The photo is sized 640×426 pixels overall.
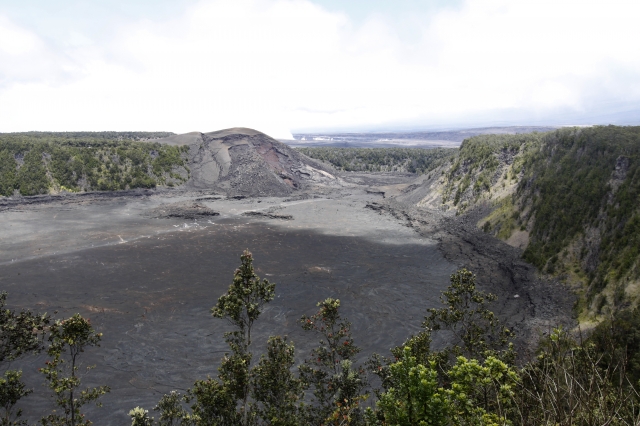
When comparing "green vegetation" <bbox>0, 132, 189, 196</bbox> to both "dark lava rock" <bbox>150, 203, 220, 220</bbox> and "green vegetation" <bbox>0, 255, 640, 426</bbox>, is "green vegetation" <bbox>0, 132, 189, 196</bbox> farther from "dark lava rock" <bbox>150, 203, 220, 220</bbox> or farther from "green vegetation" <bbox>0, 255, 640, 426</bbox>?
"green vegetation" <bbox>0, 255, 640, 426</bbox>

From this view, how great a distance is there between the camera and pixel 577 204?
3139 centimetres

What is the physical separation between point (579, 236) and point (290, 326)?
21.7 m

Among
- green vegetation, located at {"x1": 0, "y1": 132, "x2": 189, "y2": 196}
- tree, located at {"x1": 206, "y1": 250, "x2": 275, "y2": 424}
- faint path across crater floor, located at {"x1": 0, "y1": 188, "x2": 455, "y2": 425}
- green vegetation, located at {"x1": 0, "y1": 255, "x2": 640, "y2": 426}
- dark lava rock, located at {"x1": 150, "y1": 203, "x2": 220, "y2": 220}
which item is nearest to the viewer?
green vegetation, located at {"x1": 0, "y1": 255, "x2": 640, "y2": 426}

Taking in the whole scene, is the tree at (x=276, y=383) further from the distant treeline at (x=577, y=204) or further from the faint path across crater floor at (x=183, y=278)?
the distant treeline at (x=577, y=204)

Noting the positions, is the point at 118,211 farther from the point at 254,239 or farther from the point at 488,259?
the point at 488,259

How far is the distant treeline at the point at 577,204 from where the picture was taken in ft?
76.9

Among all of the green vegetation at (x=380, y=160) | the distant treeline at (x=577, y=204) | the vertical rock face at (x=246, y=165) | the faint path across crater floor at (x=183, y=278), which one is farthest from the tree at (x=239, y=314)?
the green vegetation at (x=380, y=160)

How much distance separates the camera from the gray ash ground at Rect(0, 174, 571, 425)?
789 inches

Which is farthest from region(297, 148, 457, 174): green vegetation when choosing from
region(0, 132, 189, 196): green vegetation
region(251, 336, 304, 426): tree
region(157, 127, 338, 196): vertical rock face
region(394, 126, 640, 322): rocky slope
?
region(251, 336, 304, 426): tree

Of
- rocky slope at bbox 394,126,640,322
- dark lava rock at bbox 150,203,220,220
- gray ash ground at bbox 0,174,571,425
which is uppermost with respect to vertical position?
rocky slope at bbox 394,126,640,322

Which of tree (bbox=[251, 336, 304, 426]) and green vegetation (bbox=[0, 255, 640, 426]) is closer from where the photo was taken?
green vegetation (bbox=[0, 255, 640, 426])

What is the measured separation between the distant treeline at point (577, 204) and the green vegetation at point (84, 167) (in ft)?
176

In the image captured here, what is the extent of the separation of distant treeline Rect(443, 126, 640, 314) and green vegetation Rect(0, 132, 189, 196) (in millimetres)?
53611

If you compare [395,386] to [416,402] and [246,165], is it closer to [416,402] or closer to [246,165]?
[416,402]
